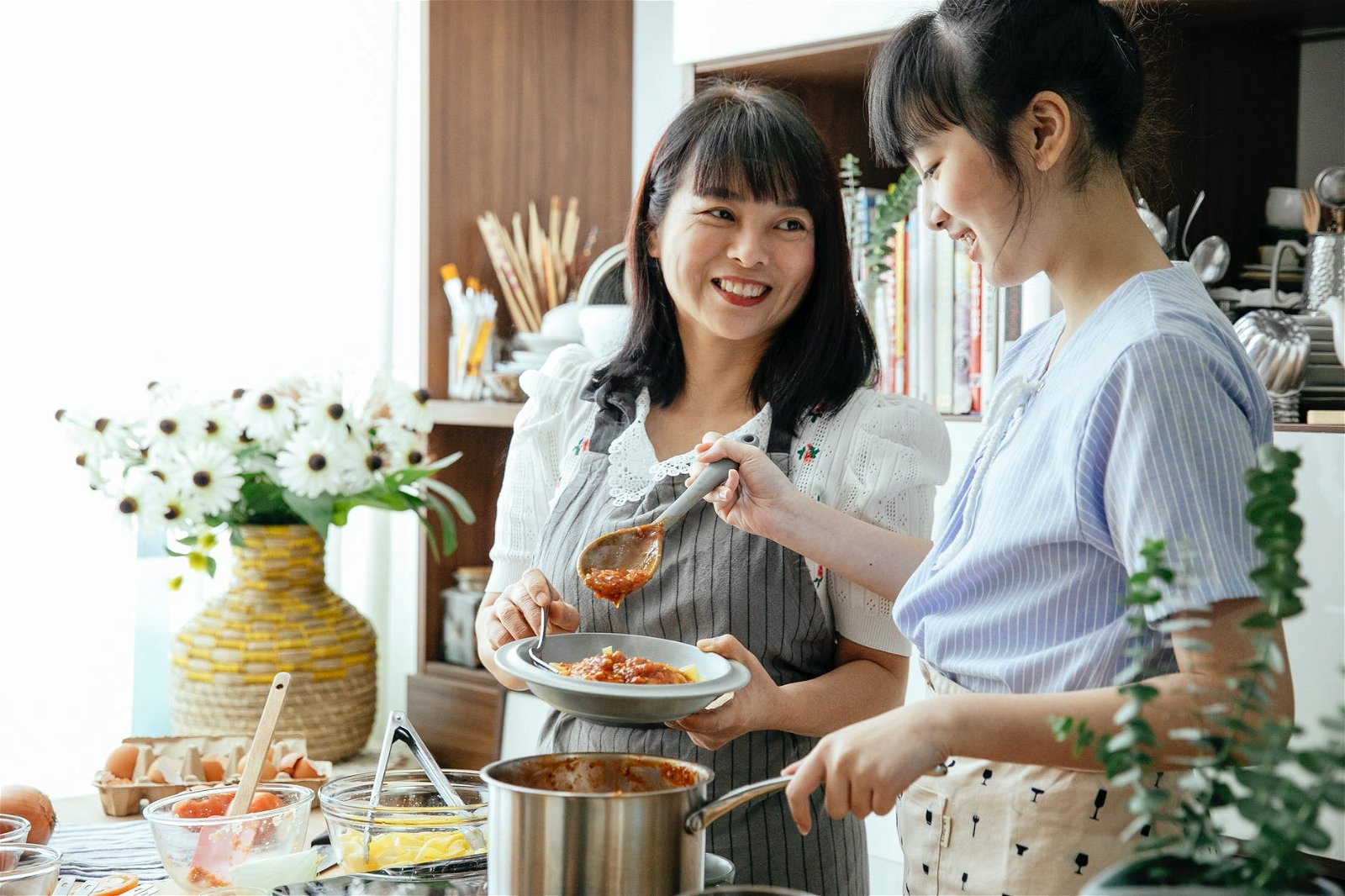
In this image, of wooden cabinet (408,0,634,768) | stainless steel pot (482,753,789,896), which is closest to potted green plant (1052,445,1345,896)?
stainless steel pot (482,753,789,896)

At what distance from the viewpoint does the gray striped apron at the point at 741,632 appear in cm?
139

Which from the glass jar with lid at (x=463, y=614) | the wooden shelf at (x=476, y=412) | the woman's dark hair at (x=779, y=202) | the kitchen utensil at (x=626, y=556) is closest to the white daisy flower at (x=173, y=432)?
the wooden shelf at (x=476, y=412)

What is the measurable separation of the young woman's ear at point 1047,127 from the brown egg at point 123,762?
141 centimetres

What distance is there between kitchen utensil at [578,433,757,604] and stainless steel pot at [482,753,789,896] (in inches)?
22.4

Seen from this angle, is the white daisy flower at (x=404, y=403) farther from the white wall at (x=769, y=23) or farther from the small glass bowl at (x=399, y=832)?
the small glass bowl at (x=399, y=832)

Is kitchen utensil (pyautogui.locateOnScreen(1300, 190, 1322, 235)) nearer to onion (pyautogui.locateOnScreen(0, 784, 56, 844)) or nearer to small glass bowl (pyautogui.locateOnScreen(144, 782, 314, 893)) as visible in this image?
small glass bowl (pyautogui.locateOnScreen(144, 782, 314, 893))

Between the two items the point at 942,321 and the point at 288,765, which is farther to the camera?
the point at 942,321

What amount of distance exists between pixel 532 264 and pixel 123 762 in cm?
130

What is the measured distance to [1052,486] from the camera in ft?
3.19

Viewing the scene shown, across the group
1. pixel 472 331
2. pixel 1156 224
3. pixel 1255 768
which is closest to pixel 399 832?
pixel 1255 768

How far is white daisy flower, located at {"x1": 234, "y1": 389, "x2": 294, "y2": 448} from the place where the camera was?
2104mm

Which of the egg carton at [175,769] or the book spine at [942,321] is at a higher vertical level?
the book spine at [942,321]

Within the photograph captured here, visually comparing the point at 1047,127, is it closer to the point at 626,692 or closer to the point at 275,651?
the point at 626,692

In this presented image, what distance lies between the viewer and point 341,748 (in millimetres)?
2264
